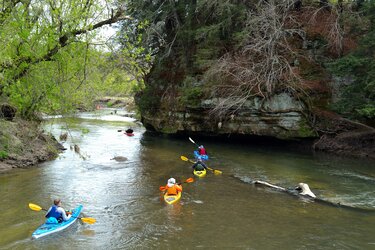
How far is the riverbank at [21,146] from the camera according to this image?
Result: 16969mm

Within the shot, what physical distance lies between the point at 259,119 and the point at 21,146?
574 inches

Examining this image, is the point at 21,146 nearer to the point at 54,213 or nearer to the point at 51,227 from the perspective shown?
the point at 54,213

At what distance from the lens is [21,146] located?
59.8 feet

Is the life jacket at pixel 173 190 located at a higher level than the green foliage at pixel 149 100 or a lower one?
lower

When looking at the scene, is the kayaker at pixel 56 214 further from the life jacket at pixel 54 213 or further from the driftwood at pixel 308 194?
the driftwood at pixel 308 194

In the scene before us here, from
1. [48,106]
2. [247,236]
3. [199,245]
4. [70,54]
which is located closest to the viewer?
[199,245]

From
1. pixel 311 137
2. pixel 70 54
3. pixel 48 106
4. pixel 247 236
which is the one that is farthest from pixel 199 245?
pixel 311 137

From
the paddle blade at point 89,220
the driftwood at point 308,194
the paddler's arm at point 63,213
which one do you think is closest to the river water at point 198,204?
the driftwood at point 308,194

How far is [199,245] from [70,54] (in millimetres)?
8431

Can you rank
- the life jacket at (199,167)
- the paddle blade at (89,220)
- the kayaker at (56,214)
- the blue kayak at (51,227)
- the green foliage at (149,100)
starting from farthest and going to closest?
A: the green foliage at (149,100) < the life jacket at (199,167) < the paddle blade at (89,220) < the kayaker at (56,214) < the blue kayak at (51,227)

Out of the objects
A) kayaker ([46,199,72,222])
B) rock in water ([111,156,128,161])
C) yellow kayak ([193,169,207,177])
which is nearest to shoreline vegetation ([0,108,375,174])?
rock in water ([111,156,128,161])

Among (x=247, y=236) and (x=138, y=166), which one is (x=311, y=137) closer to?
(x=138, y=166)

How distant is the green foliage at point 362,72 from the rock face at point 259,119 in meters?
2.86

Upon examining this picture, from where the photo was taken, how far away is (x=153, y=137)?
32.2 metres
